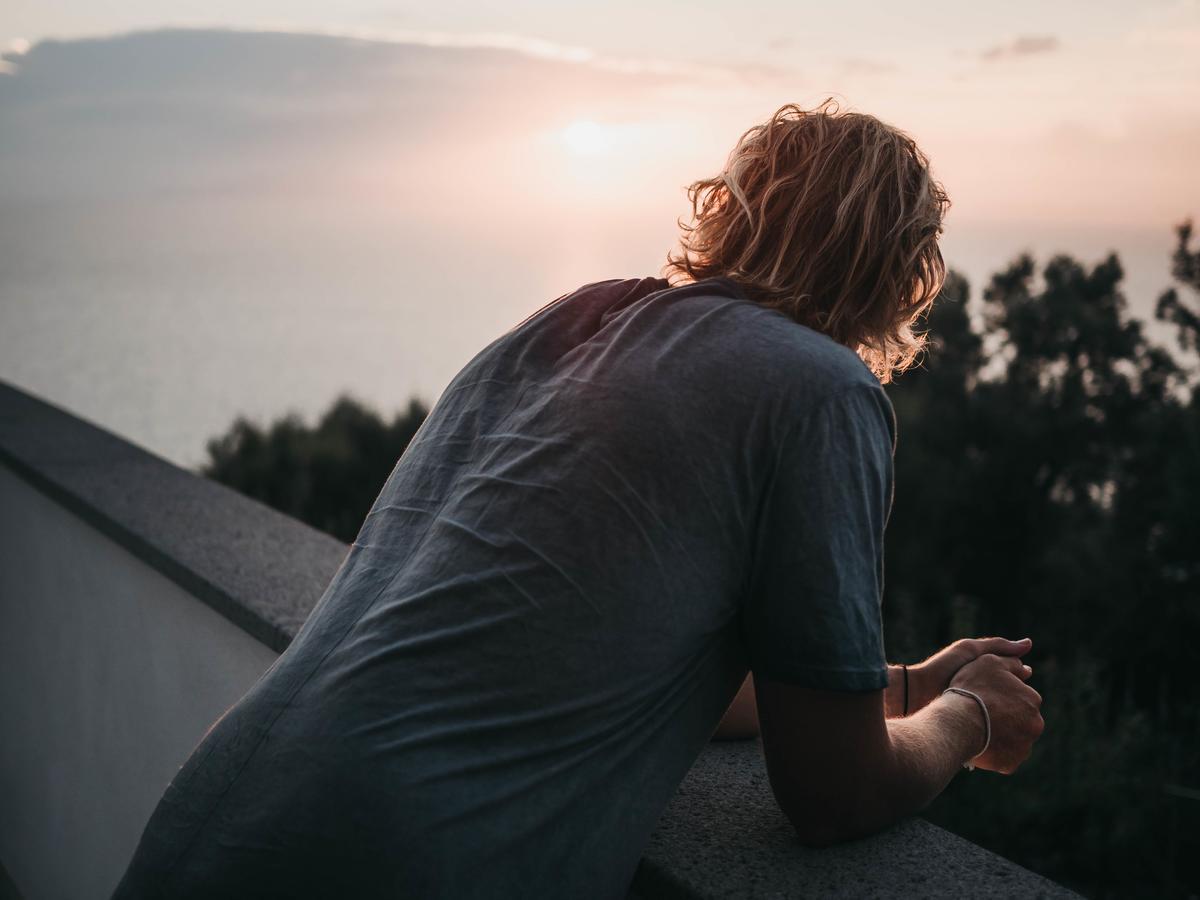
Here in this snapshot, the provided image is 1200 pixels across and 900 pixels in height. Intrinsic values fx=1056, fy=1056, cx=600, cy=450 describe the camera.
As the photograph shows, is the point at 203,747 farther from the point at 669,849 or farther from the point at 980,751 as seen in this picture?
the point at 980,751

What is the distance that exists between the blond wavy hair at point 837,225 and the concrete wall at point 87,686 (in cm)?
109

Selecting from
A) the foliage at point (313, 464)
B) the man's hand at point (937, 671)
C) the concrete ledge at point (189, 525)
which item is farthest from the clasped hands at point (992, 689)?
the foliage at point (313, 464)

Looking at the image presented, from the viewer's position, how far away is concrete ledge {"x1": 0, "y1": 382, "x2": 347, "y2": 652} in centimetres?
192

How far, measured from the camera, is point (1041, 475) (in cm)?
2423

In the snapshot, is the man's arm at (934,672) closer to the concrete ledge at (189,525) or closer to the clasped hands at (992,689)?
the clasped hands at (992,689)

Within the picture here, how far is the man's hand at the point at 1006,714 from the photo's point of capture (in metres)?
1.38

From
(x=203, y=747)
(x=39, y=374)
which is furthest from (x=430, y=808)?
(x=39, y=374)

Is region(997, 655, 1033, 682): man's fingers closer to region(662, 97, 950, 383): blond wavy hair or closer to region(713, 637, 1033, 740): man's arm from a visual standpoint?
region(713, 637, 1033, 740): man's arm

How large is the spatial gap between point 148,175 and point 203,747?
64012mm

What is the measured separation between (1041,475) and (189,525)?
2447cm

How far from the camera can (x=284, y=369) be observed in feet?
116

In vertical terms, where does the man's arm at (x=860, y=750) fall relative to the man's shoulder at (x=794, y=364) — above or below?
below

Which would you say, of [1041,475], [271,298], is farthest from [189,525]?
[271,298]

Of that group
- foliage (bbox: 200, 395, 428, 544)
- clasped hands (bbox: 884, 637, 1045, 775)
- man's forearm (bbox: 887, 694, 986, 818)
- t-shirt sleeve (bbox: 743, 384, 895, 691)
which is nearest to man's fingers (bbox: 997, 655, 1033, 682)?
clasped hands (bbox: 884, 637, 1045, 775)
